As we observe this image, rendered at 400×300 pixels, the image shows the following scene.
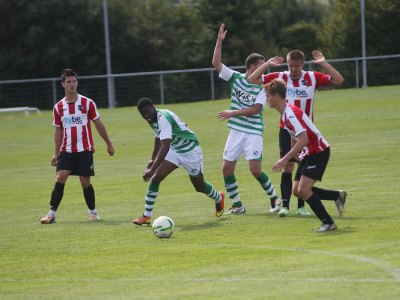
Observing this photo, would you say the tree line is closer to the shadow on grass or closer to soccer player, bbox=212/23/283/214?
soccer player, bbox=212/23/283/214

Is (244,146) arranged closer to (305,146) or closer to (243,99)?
(243,99)

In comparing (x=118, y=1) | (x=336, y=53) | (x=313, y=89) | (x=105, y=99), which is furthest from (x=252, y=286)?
(x=118, y=1)

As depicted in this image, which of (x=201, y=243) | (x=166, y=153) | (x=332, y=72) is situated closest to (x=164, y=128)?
(x=166, y=153)

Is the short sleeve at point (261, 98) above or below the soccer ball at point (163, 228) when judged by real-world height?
above

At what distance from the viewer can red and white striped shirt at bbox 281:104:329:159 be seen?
37.7 feet

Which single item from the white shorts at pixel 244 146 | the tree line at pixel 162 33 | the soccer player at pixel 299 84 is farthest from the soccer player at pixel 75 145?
the tree line at pixel 162 33

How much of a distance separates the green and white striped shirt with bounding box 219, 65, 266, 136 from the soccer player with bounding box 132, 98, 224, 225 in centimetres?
84

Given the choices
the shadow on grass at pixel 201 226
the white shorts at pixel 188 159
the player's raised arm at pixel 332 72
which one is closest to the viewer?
the player's raised arm at pixel 332 72

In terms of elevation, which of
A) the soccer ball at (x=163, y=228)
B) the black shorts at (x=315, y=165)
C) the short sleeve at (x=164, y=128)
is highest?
the short sleeve at (x=164, y=128)

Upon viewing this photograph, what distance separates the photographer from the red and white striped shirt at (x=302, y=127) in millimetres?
11484

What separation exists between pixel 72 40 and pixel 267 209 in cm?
3942

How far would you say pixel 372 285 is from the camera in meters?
8.65

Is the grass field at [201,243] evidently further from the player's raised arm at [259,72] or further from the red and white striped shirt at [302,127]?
the player's raised arm at [259,72]

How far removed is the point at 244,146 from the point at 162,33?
42.0m
